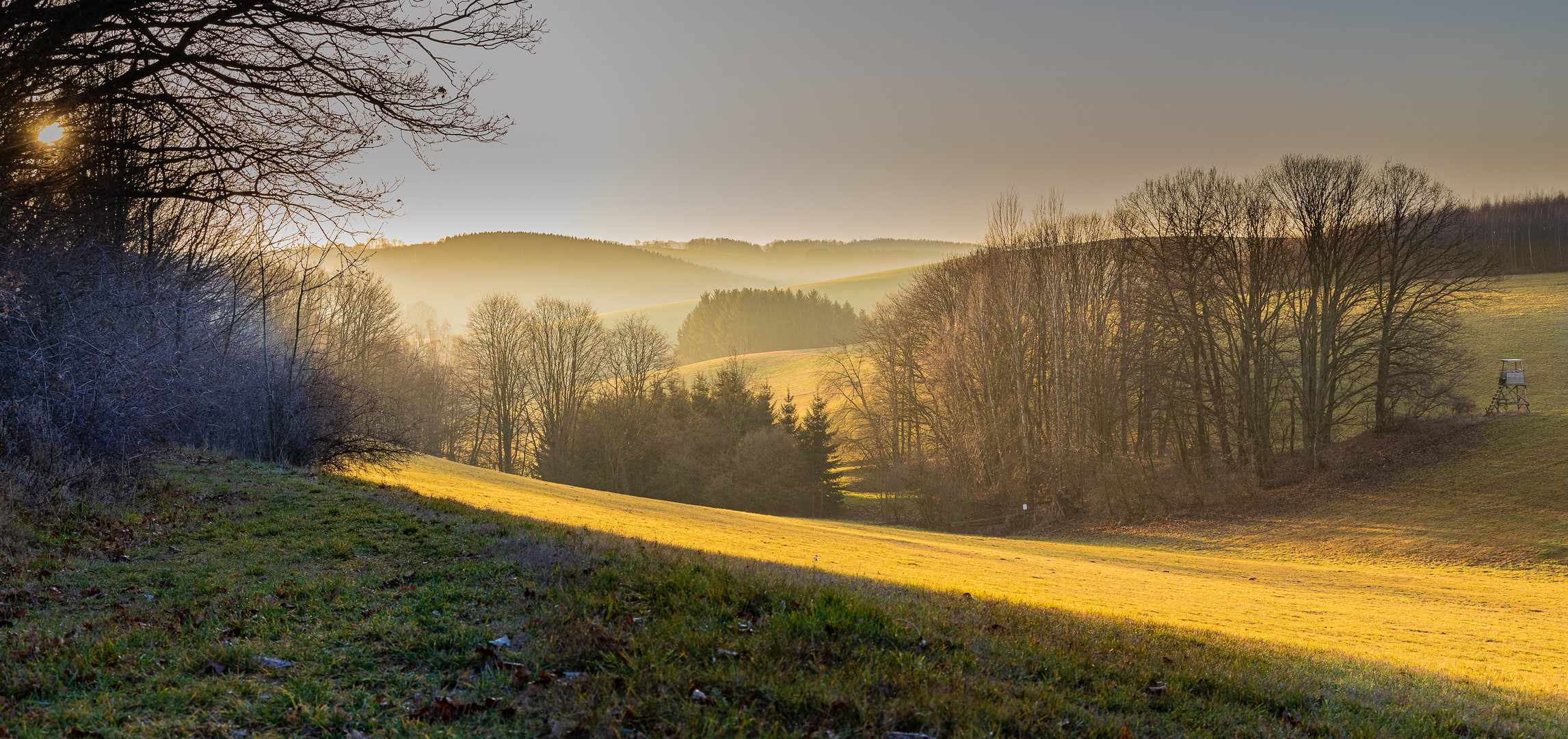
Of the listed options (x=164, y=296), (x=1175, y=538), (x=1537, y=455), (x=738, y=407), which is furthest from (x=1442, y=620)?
(x=738, y=407)

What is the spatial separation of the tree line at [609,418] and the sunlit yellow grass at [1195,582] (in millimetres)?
14860

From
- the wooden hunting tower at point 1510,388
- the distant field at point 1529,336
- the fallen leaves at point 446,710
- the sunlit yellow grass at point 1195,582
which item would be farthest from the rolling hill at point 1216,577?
the distant field at point 1529,336

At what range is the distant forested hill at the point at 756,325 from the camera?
12306 cm

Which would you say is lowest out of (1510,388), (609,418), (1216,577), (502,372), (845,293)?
(1216,577)

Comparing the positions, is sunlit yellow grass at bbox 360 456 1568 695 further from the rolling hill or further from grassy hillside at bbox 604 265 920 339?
grassy hillside at bbox 604 265 920 339

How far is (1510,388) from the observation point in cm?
3725

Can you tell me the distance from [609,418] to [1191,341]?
36.6m

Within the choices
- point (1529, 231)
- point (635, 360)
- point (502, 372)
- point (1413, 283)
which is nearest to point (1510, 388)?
point (1413, 283)

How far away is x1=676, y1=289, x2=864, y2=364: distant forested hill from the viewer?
404 feet

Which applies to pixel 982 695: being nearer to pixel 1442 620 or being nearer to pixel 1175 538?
pixel 1442 620

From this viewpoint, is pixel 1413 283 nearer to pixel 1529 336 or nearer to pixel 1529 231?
pixel 1529 336

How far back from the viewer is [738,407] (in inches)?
1965

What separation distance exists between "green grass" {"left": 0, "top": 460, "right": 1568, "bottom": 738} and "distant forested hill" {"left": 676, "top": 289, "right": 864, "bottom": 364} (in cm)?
11306

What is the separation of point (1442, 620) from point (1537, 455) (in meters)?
23.6
